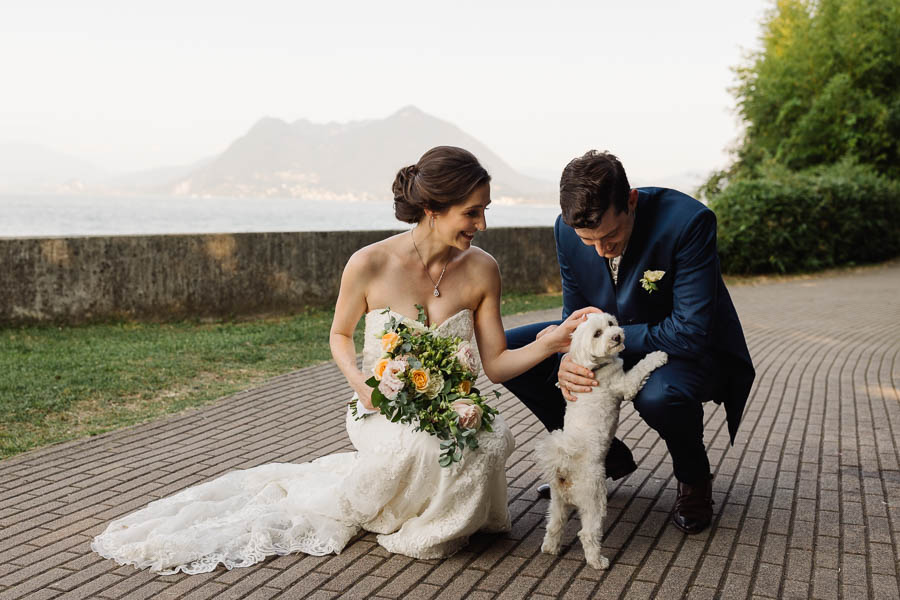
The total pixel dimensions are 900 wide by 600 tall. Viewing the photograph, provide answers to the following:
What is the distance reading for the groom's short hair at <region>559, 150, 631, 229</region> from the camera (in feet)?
12.0

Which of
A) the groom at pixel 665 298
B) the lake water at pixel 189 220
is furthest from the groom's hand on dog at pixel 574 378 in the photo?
the lake water at pixel 189 220

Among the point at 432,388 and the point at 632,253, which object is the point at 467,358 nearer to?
the point at 432,388

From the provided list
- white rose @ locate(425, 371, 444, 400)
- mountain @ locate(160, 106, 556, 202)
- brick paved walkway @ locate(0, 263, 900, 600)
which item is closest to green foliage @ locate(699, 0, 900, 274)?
brick paved walkway @ locate(0, 263, 900, 600)

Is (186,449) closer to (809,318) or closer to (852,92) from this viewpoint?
(809,318)

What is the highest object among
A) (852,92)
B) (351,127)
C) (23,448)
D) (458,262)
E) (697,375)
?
(351,127)

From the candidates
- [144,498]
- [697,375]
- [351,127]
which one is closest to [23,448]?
[144,498]

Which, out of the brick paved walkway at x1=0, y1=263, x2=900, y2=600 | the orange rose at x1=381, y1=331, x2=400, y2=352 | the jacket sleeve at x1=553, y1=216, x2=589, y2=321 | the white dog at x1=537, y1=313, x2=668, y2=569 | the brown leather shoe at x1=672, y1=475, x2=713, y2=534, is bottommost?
the brick paved walkway at x1=0, y1=263, x2=900, y2=600

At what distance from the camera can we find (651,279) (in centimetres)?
398

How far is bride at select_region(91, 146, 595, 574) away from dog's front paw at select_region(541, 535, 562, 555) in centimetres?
29

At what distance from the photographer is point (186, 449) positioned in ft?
18.4

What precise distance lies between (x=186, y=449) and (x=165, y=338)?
4406 mm

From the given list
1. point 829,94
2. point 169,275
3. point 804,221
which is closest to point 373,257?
point 169,275

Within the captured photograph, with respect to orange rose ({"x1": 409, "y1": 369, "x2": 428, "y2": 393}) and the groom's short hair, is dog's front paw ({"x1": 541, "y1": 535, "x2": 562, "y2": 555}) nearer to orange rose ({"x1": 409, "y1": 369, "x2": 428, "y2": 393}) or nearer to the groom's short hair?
orange rose ({"x1": 409, "y1": 369, "x2": 428, "y2": 393})

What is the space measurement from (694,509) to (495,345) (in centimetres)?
133
